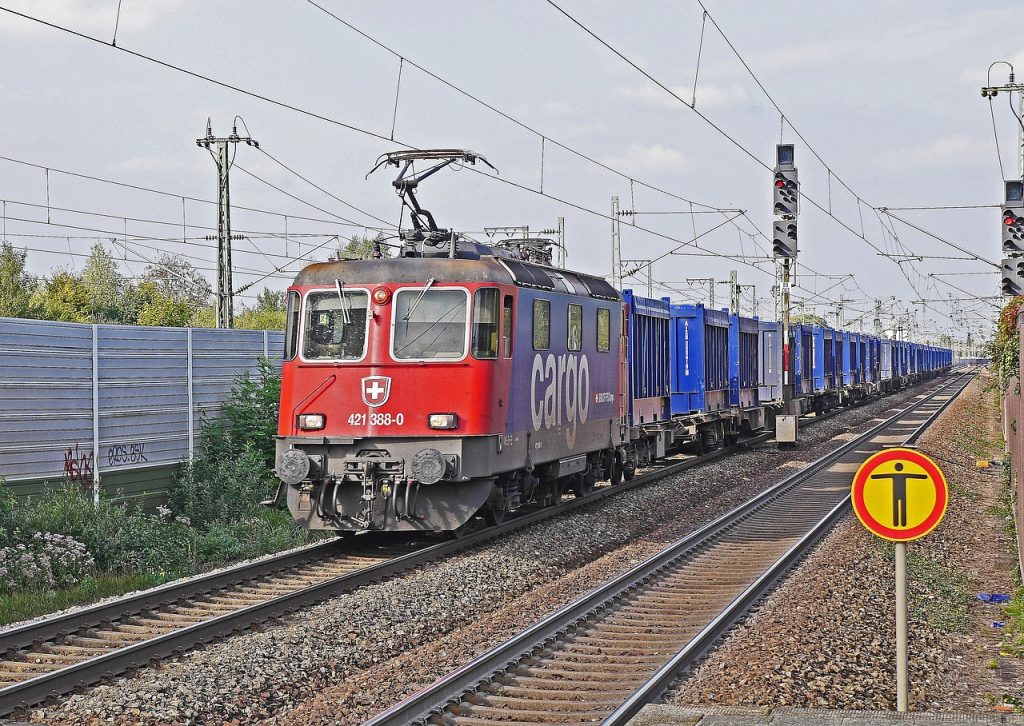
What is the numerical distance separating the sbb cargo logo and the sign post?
736 centimetres

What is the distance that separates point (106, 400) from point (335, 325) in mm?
3787

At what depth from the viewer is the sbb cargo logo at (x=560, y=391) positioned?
46.8 feet

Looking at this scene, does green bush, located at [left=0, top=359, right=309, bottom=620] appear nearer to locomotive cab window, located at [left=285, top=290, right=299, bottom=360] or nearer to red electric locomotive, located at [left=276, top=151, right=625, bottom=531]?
red electric locomotive, located at [left=276, top=151, right=625, bottom=531]

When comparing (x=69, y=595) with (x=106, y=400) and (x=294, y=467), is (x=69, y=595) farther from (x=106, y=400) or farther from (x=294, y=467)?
(x=106, y=400)

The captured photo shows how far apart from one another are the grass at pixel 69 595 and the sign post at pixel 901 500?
7.35 m

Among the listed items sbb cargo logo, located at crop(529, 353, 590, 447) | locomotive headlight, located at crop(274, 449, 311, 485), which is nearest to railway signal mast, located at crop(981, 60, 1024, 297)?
sbb cargo logo, located at crop(529, 353, 590, 447)

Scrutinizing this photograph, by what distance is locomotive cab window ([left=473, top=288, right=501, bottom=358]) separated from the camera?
42.0 feet

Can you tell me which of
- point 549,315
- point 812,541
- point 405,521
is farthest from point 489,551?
point 812,541

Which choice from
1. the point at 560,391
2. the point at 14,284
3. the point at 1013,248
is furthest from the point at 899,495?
the point at 14,284

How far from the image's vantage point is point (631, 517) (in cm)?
1692

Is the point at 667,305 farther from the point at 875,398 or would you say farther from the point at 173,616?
the point at 875,398

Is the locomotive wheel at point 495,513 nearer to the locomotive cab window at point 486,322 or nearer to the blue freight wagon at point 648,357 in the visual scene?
the locomotive cab window at point 486,322

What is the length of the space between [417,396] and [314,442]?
1.25m

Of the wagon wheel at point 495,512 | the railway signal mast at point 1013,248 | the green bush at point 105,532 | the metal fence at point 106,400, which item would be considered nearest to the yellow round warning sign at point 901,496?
the wagon wheel at point 495,512
